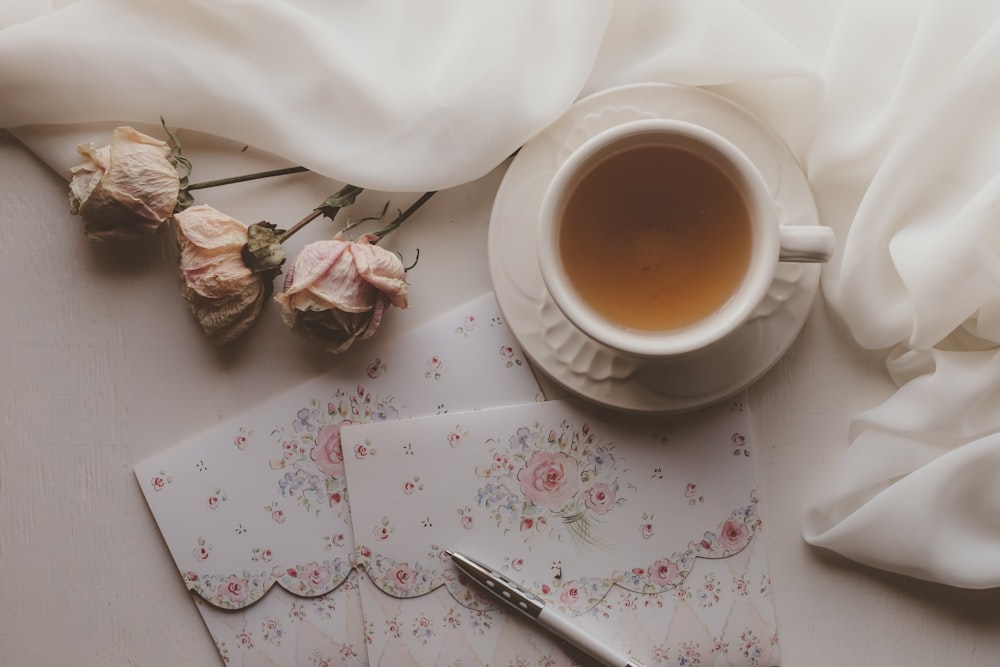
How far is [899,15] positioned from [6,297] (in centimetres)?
87

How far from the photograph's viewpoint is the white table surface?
2.54 ft

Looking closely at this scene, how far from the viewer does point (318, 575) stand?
0.78 m

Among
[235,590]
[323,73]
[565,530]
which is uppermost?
[323,73]

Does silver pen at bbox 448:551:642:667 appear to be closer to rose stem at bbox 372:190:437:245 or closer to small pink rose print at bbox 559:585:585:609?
small pink rose print at bbox 559:585:585:609

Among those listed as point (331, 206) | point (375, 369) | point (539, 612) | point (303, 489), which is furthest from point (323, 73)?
point (539, 612)

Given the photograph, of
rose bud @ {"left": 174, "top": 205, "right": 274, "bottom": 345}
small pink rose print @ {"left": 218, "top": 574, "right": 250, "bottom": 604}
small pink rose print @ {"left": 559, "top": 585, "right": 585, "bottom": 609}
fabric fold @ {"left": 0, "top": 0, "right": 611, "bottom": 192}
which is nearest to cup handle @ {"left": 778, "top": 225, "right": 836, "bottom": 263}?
fabric fold @ {"left": 0, "top": 0, "right": 611, "bottom": 192}

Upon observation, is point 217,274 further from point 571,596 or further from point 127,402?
point 571,596

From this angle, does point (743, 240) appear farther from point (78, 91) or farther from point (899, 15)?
point (78, 91)

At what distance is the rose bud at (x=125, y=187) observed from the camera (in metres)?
0.73

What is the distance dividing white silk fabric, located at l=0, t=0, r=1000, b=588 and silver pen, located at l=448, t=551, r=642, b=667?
210mm

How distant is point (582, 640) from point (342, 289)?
1.23 feet

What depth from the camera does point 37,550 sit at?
81cm

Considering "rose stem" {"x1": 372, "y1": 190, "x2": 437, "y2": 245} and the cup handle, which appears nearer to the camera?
the cup handle

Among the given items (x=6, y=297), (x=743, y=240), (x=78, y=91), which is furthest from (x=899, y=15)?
(x=6, y=297)
